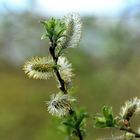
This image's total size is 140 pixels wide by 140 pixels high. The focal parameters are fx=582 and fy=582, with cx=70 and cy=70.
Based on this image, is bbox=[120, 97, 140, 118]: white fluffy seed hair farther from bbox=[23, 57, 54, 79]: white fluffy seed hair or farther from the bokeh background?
the bokeh background

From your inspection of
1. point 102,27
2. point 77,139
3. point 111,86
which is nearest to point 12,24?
point 102,27

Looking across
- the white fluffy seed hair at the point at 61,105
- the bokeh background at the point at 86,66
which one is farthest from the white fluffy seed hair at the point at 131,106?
the bokeh background at the point at 86,66

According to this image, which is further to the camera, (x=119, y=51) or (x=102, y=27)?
(x=102, y=27)

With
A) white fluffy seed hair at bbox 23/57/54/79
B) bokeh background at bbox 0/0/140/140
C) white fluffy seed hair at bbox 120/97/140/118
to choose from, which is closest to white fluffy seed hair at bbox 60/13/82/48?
white fluffy seed hair at bbox 23/57/54/79

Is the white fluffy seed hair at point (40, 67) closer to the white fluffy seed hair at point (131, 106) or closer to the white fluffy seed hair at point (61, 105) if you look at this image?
the white fluffy seed hair at point (61, 105)

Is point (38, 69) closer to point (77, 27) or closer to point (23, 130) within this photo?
point (77, 27)

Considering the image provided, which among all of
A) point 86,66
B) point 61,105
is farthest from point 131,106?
point 86,66

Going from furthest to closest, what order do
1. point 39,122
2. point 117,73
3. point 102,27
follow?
1. point 39,122
2. point 102,27
3. point 117,73

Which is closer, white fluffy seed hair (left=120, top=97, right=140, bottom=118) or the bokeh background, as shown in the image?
white fluffy seed hair (left=120, top=97, right=140, bottom=118)
